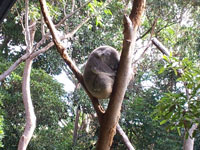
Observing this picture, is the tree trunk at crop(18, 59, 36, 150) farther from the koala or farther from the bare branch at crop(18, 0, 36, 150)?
the koala

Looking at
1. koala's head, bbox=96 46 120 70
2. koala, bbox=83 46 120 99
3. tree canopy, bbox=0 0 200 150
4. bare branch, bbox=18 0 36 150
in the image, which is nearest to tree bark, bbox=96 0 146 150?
koala, bbox=83 46 120 99

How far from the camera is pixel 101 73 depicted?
3.36 metres

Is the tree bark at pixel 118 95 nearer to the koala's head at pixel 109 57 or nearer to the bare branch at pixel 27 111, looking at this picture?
the koala's head at pixel 109 57

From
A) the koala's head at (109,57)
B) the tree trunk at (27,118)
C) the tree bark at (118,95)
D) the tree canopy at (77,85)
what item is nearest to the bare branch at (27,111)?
the tree trunk at (27,118)

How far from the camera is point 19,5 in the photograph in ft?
21.2

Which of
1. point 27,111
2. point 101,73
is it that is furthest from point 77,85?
point 101,73

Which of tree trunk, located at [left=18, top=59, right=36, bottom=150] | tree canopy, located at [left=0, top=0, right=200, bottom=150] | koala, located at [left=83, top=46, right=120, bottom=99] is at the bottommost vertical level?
koala, located at [left=83, top=46, right=120, bottom=99]

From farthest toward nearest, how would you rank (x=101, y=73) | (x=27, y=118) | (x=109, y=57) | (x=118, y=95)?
(x=27, y=118), (x=109, y=57), (x=101, y=73), (x=118, y=95)

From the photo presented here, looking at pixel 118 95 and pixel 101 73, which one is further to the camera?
pixel 101 73

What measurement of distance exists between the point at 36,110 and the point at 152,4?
4030mm

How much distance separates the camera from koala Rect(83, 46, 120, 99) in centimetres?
320

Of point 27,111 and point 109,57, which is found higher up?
point 27,111

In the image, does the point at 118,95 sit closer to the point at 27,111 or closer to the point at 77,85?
the point at 27,111

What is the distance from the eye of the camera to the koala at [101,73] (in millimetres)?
3199
